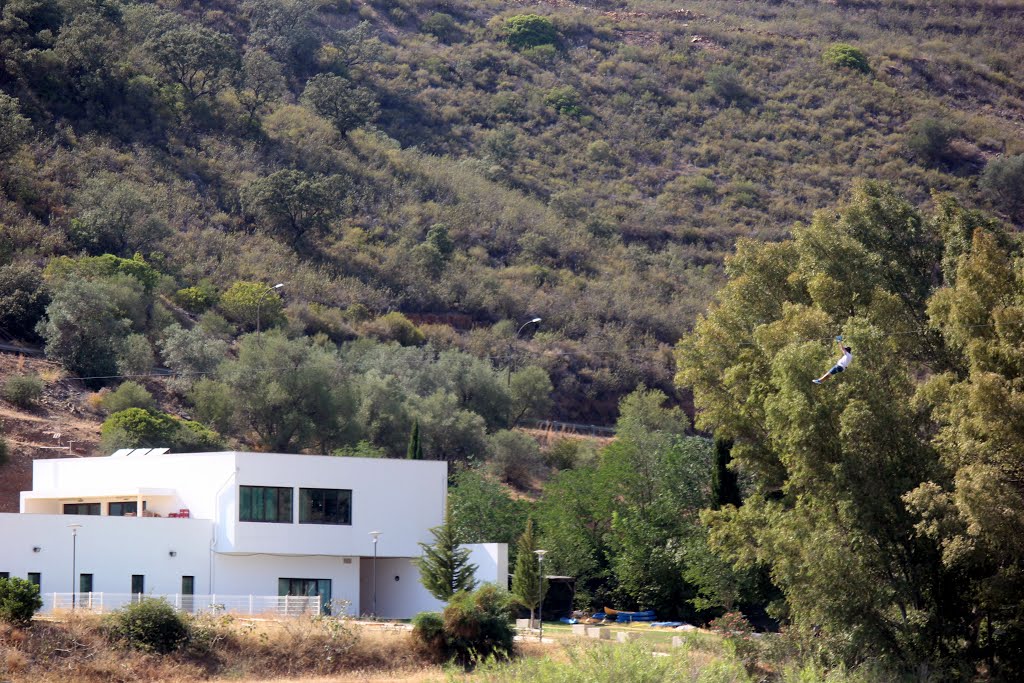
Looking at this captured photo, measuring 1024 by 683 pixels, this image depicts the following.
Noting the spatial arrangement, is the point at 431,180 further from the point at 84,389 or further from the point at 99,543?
the point at 99,543

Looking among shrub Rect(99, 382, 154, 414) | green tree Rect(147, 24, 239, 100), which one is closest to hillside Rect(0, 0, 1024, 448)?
green tree Rect(147, 24, 239, 100)

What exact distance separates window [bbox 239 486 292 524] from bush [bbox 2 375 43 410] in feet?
67.6

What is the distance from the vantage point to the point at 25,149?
79750mm

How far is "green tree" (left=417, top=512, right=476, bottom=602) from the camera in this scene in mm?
42625

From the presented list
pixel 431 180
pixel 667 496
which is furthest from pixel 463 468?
pixel 431 180

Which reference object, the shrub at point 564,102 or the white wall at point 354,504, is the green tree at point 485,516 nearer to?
the white wall at point 354,504

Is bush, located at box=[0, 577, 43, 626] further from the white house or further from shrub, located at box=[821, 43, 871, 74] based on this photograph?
shrub, located at box=[821, 43, 871, 74]

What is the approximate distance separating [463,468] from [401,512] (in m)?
21.0

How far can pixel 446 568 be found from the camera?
42875 mm

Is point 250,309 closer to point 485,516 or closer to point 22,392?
point 22,392

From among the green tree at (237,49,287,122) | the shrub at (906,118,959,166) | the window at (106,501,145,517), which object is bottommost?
the window at (106,501,145,517)

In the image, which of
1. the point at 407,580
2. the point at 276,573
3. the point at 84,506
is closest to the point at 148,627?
the point at 276,573

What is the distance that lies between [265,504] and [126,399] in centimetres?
1970

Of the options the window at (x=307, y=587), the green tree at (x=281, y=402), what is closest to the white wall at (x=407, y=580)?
the window at (x=307, y=587)
